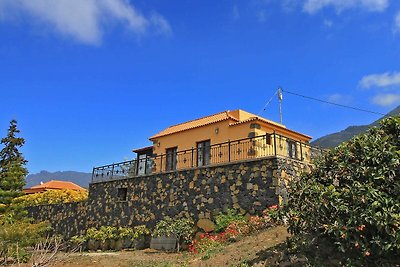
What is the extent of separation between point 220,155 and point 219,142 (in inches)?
89.1

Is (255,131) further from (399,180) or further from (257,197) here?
(399,180)

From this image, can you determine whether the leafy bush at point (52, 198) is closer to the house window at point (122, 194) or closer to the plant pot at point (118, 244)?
the house window at point (122, 194)

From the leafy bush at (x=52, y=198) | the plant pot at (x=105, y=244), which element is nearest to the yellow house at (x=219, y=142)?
the plant pot at (x=105, y=244)

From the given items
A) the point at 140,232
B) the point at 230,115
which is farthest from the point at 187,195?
the point at 230,115

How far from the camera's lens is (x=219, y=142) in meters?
19.0

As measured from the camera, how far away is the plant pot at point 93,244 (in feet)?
62.1

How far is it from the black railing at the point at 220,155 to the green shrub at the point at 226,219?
2386 millimetres

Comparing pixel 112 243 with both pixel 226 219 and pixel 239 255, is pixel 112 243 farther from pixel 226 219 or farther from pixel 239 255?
pixel 239 255

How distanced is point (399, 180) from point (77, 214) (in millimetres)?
20150

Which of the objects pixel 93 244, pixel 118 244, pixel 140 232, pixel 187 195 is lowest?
pixel 93 244

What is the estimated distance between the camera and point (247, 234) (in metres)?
11.8

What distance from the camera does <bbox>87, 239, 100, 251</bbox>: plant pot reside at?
18.9 meters

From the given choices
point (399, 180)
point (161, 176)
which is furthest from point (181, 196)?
point (399, 180)

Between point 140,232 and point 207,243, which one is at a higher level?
point 140,232
